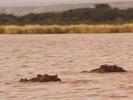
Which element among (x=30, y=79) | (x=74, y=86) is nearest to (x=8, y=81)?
(x=30, y=79)

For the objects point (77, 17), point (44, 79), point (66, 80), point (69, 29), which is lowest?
point (77, 17)

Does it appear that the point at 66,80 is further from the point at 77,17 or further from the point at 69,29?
the point at 77,17

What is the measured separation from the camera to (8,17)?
81.3 m

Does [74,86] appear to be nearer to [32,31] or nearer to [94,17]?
[32,31]

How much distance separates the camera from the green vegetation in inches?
2990

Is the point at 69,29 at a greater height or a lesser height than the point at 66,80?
lesser

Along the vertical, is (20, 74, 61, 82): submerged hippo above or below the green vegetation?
above

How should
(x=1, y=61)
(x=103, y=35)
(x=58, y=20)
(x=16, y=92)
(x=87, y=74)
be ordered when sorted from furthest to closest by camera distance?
(x=58, y=20) → (x=103, y=35) → (x=1, y=61) → (x=87, y=74) → (x=16, y=92)

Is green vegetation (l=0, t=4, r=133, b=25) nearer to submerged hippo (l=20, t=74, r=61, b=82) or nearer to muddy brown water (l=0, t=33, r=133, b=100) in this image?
muddy brown water (l=0, t=33, r=133, b=100)

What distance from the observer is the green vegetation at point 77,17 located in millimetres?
75938

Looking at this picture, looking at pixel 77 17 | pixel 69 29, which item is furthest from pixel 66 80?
pixel 77 17

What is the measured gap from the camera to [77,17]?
7862 centimetres

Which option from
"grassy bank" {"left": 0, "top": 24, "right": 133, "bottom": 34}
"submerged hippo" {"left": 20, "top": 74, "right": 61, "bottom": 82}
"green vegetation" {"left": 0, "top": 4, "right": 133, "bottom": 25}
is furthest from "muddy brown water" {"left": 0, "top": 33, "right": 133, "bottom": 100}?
"green vegetation" {"left": 0, "top": 4, "right": 133, "bottom": 25}

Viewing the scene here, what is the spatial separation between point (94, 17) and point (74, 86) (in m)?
56.8
